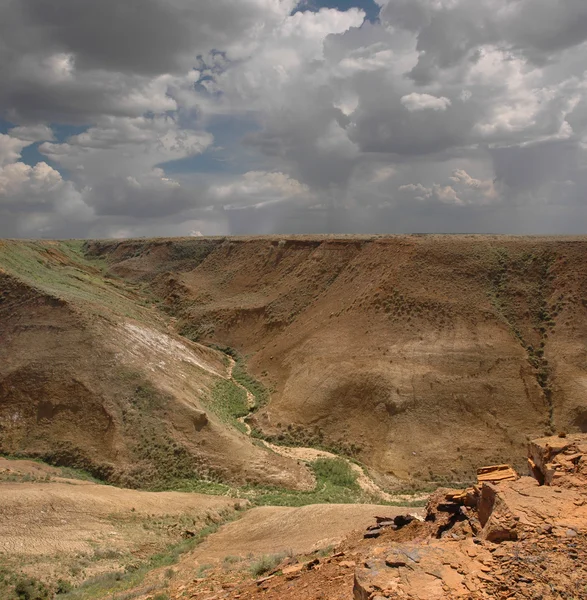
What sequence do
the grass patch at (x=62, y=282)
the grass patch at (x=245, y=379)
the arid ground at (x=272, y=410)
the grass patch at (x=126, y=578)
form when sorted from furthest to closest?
1. the grass patch at (x=62, y=282)
2. the grass patch at (x=245, y=379)
3. the arid ground at (x=272, y=410)
4. the grass patch at (x=126, y=578)

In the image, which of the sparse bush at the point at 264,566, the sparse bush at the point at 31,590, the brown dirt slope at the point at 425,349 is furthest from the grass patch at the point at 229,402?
the sparse bush at the point at 264,566

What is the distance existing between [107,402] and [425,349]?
→ 2209 cm

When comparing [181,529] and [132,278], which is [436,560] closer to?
[181,529]

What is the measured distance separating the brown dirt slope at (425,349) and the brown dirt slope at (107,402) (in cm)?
582

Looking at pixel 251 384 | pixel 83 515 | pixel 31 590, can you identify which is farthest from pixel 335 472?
pixel 31 590

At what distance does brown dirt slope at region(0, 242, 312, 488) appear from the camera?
1196 inches

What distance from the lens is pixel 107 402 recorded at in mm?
33219

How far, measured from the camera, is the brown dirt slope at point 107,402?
3038cm

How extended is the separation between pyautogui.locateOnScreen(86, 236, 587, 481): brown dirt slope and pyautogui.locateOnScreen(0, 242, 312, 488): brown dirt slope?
582cm

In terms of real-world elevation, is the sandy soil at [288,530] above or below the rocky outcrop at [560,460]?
below

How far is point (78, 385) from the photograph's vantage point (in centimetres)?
3397

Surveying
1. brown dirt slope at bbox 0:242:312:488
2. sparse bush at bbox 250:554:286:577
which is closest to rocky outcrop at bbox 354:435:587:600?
sparse bush at bbox 250:554:286:577

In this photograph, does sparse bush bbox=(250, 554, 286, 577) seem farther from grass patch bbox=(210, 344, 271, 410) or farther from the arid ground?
grass patch bbox=(210, 344, 271, 410)

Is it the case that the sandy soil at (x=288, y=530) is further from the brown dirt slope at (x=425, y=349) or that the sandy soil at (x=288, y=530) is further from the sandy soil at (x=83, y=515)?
the brown dirt slope at (x=425, y=349)
